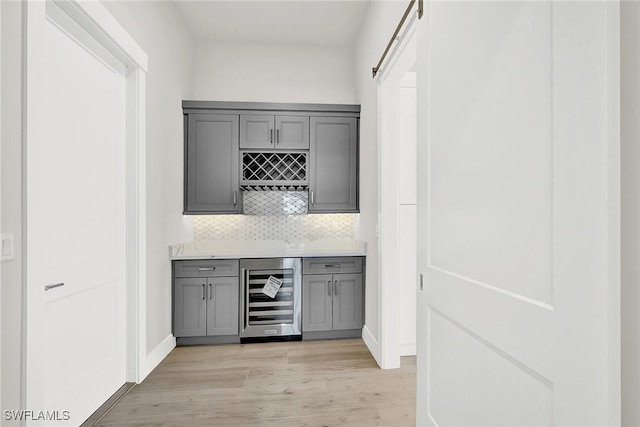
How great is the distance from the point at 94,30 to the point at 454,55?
78.8 inches

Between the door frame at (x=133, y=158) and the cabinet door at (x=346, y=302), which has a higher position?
the door frame at (x=133, y=158)

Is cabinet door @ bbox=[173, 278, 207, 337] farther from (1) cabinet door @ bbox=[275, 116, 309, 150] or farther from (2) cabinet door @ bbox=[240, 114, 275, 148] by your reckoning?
(1) cabinet door @ bbox=[275, 116, 309, 150]

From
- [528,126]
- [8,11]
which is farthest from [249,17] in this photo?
[528,126]

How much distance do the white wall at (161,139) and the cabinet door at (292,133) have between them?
3.37 ft

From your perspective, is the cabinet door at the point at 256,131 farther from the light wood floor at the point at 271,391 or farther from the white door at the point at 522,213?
the white door at the point at 522,213

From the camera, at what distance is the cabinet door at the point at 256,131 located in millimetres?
3588

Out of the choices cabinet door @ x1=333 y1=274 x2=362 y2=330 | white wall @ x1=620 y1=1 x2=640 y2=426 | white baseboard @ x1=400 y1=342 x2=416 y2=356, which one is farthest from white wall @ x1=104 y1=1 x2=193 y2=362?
white wall @ x1=620 y1=1 x2=640 y2=426

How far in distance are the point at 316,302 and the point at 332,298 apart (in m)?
0.17

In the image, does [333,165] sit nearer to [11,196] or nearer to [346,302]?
[346,302]

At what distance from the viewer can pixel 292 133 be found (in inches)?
Answer: 143

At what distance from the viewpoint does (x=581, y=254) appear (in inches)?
29.2

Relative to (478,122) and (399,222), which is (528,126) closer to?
(478,122)

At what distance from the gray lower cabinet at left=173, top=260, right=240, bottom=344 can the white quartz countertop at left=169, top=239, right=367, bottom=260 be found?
103mm

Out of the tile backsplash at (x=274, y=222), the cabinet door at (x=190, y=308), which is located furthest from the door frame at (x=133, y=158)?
the tile backsplash at (x=274, y=222)
